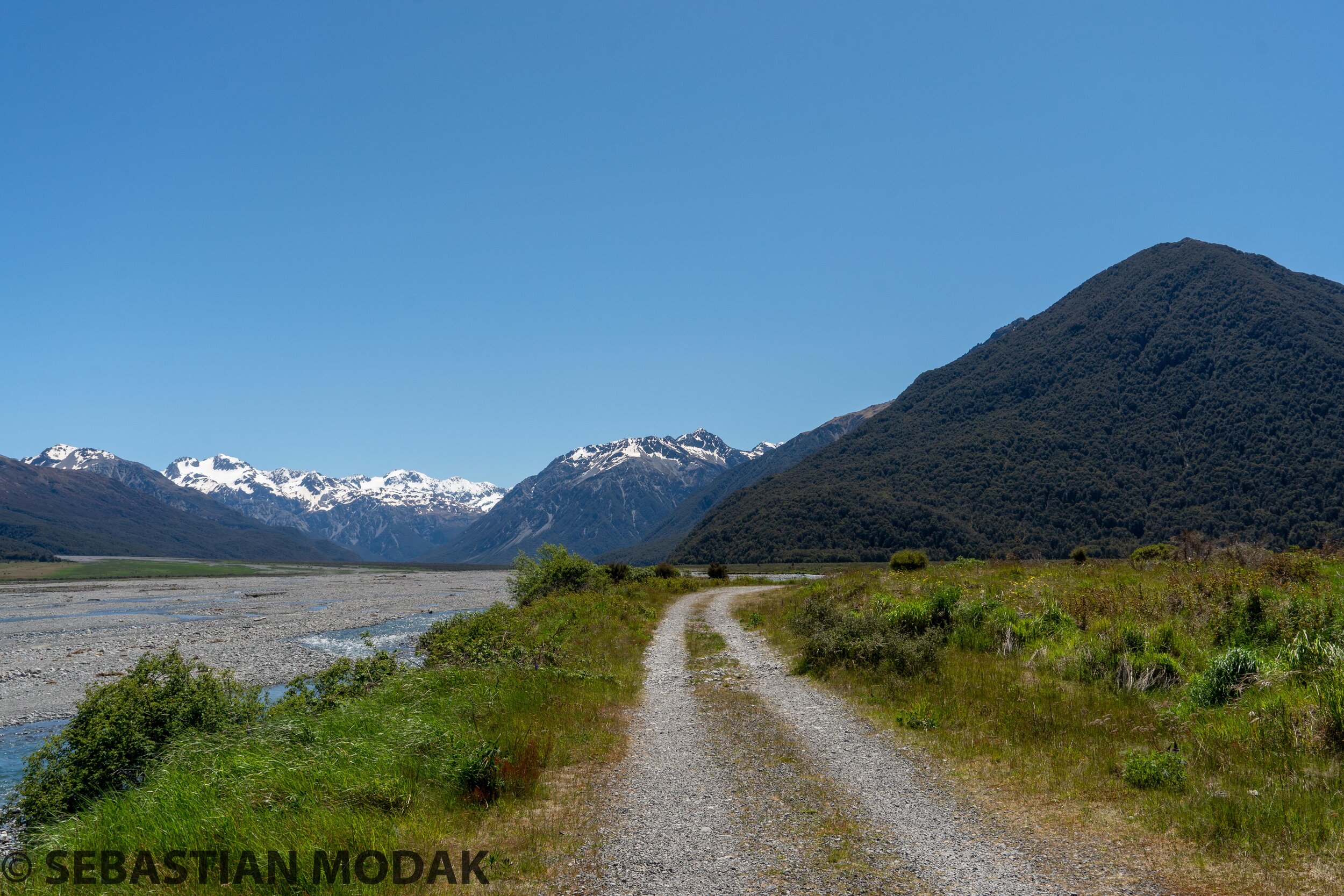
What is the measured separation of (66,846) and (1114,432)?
235175 millimetres

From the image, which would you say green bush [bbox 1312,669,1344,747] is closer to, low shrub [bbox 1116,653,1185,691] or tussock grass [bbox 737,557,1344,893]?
tussock grass [bbox 737,557,1344,893]

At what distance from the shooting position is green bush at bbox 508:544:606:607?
45750 millimetres

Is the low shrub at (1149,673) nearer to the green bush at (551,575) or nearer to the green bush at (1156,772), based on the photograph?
the green bush at (1156,772)

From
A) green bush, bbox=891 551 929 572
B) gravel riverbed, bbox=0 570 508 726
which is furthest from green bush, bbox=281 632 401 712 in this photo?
green bush, bbox=891 551 929 572

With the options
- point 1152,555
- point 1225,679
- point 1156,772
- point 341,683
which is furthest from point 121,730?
point 1152,555

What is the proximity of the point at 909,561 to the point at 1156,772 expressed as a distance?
41.5m

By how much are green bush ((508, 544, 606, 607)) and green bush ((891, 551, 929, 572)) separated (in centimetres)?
2193

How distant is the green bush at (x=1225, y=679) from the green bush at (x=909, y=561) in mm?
35643

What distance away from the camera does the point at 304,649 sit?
134 ft

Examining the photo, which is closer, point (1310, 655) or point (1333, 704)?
point (1333, 704)

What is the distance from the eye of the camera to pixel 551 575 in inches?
1826

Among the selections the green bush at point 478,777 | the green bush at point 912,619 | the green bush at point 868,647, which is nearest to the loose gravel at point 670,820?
the green bush at point 478,777

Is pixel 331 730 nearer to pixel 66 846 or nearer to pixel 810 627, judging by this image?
pixel 66 846

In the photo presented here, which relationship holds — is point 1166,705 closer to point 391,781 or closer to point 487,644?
point 391,781
